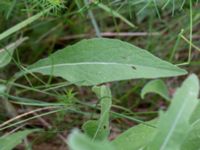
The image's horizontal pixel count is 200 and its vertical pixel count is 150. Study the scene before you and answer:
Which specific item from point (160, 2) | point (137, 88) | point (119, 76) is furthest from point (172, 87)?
point (119, 76)

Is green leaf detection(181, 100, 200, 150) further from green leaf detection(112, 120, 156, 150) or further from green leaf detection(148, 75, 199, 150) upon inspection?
green leaf detection(148, 75, 199, 150)

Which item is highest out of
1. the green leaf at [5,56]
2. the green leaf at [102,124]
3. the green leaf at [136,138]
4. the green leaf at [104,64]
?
the green leaf at [5,56]

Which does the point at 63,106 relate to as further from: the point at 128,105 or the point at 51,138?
the point at 128,105

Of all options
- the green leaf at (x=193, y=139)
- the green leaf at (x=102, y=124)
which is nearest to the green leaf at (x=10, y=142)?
the green leaf at (x=102, y=124)

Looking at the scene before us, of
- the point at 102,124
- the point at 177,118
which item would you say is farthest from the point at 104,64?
the point at 177,118

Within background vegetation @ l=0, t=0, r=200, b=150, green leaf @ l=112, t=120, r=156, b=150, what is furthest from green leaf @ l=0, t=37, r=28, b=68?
green leaf @ l=112, t=120, r=156, b=150

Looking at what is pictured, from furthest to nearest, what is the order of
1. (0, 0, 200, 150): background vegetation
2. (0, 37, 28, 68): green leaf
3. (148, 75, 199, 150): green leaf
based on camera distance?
(0, 0, 200, 150): background vegetation → (0, 37, 28, 68): green leaf → (148, 75, 199, 150): green leaf

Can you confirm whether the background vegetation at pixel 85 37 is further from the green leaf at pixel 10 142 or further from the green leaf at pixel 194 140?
the green leaf at pixel 194 140
